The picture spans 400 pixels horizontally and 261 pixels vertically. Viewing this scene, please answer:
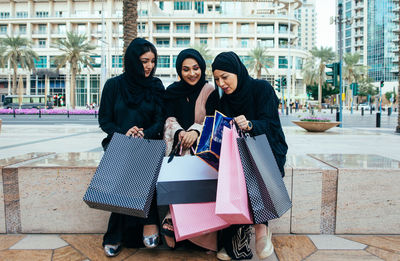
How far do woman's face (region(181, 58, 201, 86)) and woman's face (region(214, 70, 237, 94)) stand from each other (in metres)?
0.23

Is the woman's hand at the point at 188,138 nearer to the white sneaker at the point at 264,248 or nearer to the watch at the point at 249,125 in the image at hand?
the watch at the point at 249,125

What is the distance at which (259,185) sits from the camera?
2.11m

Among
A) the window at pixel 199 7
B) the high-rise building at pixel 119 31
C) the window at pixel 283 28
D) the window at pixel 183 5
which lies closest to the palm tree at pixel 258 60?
the high-rise building at pixel 119 31

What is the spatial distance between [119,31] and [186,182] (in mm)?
62163

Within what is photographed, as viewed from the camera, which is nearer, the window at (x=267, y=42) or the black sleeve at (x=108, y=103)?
the black sleeve at (x=108, y=103)

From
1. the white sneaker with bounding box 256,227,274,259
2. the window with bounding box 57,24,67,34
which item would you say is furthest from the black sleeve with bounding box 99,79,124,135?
the window with bounding box 57,24,67,34

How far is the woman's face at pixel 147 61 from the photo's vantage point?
277 centimetres

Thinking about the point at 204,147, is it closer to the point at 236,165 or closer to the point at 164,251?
the point at 236,165

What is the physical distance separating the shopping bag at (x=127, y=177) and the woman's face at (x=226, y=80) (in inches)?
24.3

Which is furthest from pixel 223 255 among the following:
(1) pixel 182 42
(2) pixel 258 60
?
(1) pixel 182 42

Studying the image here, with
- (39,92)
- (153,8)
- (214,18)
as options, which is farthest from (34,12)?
(214,18)

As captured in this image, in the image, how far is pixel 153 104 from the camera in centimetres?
287

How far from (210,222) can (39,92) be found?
67165 mm

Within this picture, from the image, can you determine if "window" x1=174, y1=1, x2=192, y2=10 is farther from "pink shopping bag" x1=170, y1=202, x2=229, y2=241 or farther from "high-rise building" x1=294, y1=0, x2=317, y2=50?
"high-rise building" x1=294, y1=0, x2=317, y2=50
